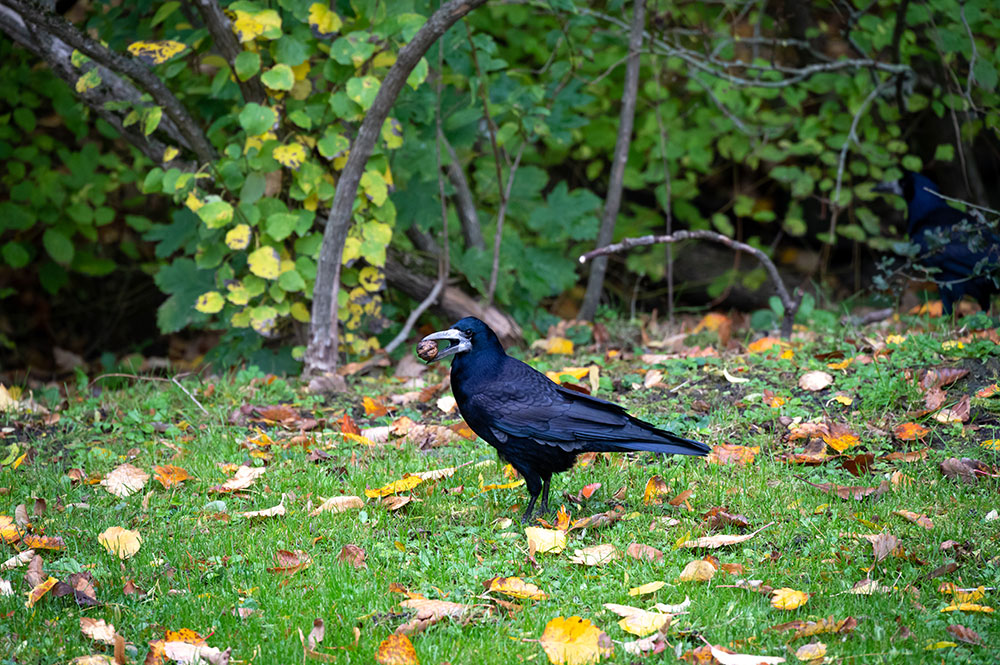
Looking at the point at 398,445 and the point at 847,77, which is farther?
the point at 847,77

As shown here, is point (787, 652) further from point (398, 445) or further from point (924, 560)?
point (398, 445)

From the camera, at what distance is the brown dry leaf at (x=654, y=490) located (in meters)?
3.61

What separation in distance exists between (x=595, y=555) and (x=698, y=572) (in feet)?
1.17

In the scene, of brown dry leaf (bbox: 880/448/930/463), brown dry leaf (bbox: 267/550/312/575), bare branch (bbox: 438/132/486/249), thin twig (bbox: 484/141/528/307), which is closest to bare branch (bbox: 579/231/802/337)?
thin twig (bbox: 484/141/528/307)

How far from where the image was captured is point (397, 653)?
251 centimetres

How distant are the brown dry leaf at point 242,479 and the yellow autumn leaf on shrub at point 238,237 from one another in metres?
1.74

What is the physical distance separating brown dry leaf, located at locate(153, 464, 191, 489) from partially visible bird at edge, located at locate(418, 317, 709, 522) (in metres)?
1.27

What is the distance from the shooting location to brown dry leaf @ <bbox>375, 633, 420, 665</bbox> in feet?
8.22

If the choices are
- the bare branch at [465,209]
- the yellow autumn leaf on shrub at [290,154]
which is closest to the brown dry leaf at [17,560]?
the yellow autumn leaf on shrub at [290,154]

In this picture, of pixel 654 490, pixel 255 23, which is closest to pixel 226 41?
pixel 255 23

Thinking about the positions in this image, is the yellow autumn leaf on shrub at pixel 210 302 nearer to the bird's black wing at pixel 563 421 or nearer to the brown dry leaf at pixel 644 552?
the bird's black wing at pixel 563 421

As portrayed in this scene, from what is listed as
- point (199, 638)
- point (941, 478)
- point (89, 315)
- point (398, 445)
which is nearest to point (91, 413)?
point (398, 445)

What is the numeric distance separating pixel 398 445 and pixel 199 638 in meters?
1.80

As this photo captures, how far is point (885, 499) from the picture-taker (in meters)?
3.49
